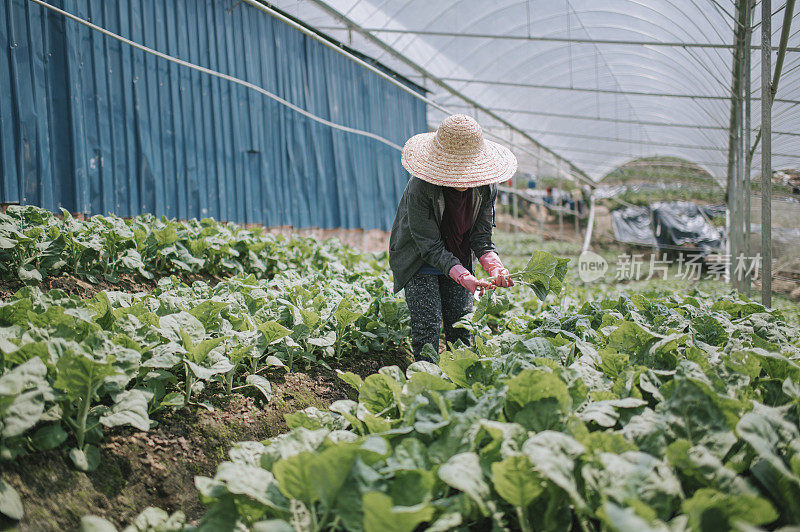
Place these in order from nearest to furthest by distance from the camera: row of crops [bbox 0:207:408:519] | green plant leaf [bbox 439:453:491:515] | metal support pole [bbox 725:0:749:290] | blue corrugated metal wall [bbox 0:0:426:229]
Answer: green plant leaf [bbox 439:453:491:515], row of crops [bbox 0:207:408:519], blue corrugated metal wall [bbox 0:0:426:229], metal support pole [bbox 725:0:749:290]

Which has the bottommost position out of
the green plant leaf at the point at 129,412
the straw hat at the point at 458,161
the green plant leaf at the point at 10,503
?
the green plant leaf at the point at 10,503

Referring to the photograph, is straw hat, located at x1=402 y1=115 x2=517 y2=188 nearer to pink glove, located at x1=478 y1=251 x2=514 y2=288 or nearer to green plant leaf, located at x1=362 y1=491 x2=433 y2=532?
pink glove, located at x1=478 y1=251 x2=514 y2=288

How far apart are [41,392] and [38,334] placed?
13.4 inches

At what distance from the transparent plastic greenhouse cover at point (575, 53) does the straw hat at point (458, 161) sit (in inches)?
175

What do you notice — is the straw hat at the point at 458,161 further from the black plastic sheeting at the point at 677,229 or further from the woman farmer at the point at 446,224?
the black plastic sheeting at the point at 677,229

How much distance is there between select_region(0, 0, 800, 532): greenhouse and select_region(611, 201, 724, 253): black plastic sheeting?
8307mm

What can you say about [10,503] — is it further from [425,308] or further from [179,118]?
[179,118]

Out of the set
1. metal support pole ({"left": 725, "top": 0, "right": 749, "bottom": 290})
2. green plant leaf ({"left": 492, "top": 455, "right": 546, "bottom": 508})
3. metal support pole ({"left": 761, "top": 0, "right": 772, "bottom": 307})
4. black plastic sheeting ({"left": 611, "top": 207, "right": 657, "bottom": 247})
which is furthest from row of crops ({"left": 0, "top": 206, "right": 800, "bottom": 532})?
black plastic sheeting ({"left": 611, "top": 207, "right": 657, "bottom": 247})

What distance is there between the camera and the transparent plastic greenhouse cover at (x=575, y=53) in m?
7.38

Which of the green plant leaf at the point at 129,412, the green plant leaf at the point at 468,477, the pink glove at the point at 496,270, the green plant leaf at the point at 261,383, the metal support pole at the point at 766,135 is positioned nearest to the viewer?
the green plant leaf at the point at 468,477

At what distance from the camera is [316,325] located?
2971 mm

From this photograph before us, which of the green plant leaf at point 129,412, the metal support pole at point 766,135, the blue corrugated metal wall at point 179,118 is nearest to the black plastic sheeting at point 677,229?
the blue corrugated metal wall at point 179,118

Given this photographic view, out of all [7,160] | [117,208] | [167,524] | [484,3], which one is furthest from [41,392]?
[484,3]

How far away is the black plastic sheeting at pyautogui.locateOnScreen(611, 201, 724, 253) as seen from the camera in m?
16.4
